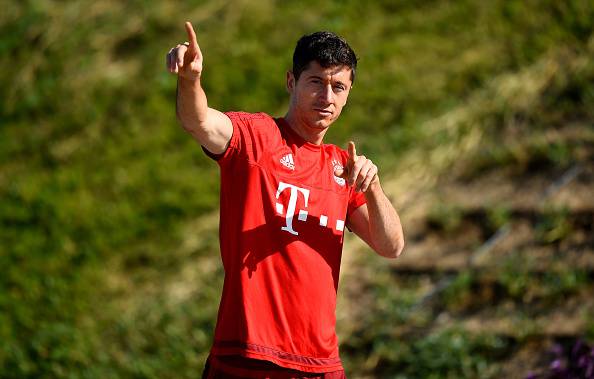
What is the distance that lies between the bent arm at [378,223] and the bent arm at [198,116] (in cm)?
50

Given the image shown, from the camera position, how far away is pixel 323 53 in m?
3.14

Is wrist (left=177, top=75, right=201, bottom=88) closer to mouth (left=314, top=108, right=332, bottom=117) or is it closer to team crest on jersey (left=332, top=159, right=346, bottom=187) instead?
mouth (left=314, top=108, right=332, bottom=117)

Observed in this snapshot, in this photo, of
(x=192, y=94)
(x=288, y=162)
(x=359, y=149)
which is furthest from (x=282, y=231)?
(x=359, y=149)

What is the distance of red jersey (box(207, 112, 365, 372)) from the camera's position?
3123 millimetres

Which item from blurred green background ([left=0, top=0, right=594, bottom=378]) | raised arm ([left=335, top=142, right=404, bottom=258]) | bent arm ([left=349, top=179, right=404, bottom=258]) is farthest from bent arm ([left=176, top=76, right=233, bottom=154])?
blurred green background ([left=0, top=0, right=594, bottom=378])

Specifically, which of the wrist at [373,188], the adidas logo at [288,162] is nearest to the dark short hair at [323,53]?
the adidas logo at [288,162]

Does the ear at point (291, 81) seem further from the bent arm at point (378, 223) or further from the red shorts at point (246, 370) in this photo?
the red shorts at point (246, 370)

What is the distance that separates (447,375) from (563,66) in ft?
7.67

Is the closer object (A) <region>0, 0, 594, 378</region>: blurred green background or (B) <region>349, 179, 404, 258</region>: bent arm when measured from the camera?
(B) <region>349, 179, 404, 258</region>: bent arm

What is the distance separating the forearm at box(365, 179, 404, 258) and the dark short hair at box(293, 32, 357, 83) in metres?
0.39

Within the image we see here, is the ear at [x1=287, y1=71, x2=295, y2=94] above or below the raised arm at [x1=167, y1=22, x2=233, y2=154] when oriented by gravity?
above

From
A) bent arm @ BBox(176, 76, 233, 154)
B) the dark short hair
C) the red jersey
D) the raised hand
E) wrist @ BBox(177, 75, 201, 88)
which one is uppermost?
the dark short hair

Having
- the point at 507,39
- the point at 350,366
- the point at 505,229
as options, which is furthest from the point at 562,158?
the point at 350,366

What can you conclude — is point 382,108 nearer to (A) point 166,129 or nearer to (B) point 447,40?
(B) point 447,40
